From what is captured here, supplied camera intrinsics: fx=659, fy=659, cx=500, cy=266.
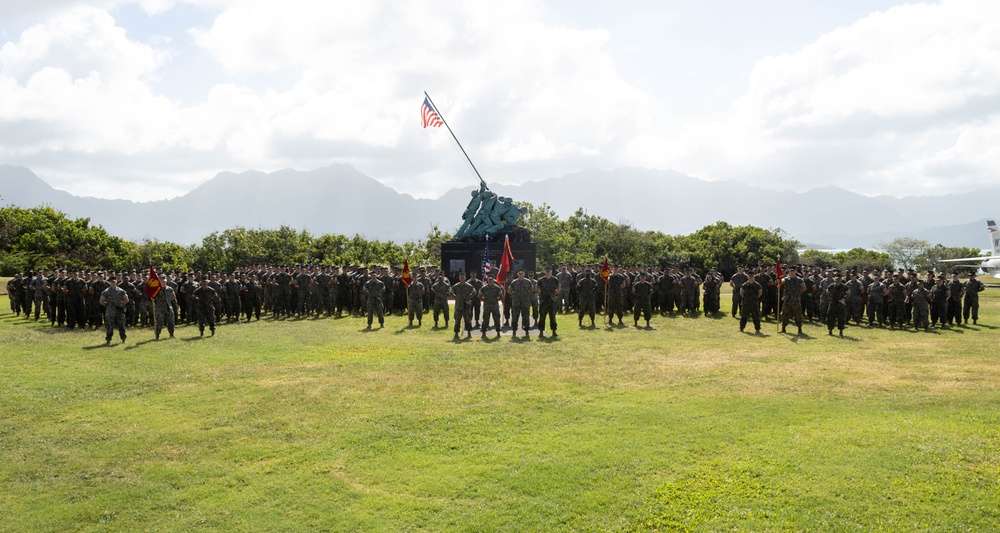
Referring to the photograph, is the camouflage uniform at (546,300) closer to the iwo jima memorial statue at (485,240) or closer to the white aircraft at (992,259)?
the iwo jima memorial statue at (485,240)

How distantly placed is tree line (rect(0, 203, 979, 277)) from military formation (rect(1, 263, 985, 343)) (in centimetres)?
1644

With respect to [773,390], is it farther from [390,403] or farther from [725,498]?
[390,403]

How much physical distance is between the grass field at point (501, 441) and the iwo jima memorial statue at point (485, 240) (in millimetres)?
17070

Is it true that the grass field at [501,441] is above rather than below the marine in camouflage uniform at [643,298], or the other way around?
below

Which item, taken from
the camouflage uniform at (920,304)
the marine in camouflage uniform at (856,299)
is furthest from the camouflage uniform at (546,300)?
the camouflage uniform at (920,304)

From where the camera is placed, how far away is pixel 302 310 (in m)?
24.4

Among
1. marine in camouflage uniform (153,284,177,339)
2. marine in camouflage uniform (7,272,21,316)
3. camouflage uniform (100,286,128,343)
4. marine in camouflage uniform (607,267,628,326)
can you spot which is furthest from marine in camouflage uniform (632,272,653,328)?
marine in camouflage uniform (7,272,21,316)

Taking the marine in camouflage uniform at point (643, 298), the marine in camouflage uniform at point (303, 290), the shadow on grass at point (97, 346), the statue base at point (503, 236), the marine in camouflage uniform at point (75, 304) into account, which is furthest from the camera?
the statue base at point (503, 236)

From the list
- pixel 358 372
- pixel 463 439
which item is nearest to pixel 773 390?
pixel 463 439

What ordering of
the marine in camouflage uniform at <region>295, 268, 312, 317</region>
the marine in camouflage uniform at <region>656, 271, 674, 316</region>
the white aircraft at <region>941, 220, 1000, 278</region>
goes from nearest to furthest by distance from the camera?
the marine in camouflage uniform at <region>295, 268, 312, 317</region>
the marine in camouflage uniform at <region>656, 271, 674, 316</region>
the white aircraft at <region>941, 220, 1000, 278</region>

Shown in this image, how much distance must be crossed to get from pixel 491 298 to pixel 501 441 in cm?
968

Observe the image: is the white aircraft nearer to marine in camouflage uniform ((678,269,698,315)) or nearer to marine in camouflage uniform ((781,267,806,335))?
marine in camouflage uniform ((678,269,698,315))

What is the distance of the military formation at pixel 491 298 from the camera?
18.6 m

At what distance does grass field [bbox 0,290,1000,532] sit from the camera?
6.77 m
